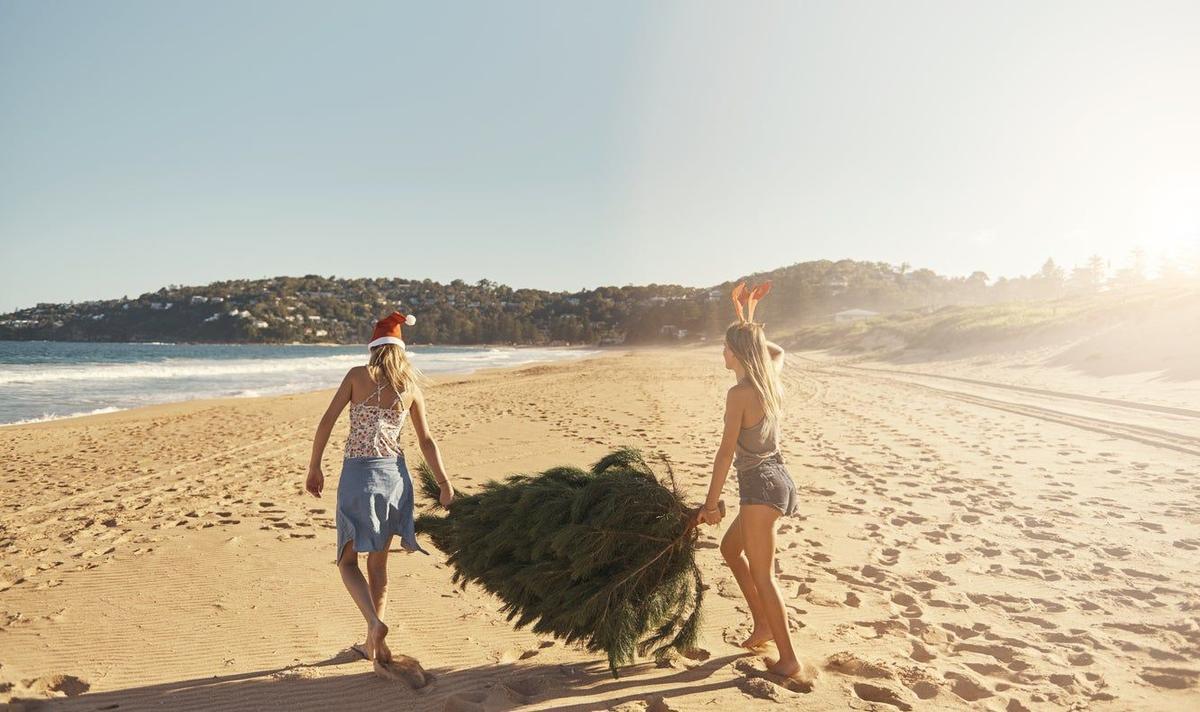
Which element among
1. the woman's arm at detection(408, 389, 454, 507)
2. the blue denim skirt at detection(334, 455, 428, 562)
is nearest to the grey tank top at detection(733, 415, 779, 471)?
the woman's arm at detection(408, 389, 454, 507)

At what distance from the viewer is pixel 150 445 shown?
11414mm

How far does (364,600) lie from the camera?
3.44 m

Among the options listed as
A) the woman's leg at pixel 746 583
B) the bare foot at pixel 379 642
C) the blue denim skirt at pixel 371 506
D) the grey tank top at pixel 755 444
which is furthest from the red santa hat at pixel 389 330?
the woman's leg at pixel 746 583

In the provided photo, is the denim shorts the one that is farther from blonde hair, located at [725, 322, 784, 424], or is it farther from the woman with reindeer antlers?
blonde hair, located at [725, 322, 784, 424]

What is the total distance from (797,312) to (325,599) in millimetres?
107937

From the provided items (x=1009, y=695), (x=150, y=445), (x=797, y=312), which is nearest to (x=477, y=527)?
(x=1009, y=695)

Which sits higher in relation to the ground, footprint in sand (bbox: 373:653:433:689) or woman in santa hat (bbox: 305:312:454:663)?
woman in santa hat (bbox: 305:312:454:663)

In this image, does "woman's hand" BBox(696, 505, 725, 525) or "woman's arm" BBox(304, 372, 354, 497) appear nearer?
"woman's hand" BBox(696, 505, 725, 525)

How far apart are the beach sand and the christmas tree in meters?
0.35

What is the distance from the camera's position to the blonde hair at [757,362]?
131 inches

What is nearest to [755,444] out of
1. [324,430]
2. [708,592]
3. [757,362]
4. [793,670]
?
[757,362]

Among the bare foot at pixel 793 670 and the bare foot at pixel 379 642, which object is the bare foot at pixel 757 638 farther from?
the bare foot at pixel 379 642

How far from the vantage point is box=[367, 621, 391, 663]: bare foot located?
3.38 m

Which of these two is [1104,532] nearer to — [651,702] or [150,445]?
[651,702]
